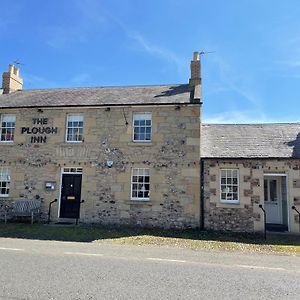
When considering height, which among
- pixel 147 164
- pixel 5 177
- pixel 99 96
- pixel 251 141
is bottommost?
pixel 5 177

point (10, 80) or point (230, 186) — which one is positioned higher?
point (10, 80)

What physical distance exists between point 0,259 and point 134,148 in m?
8.72

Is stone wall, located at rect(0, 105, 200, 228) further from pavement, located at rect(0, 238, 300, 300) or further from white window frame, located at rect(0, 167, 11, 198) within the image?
pavement, located at rect(0, 238, 300, 300)

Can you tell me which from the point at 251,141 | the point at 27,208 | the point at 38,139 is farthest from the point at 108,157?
the point at 251,141

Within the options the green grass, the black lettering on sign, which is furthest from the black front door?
the black lettering on sign

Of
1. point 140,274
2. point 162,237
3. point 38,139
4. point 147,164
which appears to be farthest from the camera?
point 38,139

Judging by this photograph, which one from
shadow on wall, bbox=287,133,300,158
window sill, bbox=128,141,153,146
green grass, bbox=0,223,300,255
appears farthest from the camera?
window sill, bbox=128,141,153,146

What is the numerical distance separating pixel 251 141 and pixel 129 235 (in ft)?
25.1

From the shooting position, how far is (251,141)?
54.0 ft

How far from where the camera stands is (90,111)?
16.8m

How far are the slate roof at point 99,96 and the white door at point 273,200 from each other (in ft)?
18.8

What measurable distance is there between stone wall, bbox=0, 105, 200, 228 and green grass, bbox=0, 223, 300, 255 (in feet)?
3.21

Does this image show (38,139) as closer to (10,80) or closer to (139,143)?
(139,143)

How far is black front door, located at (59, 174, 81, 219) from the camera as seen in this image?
53.2 feet
